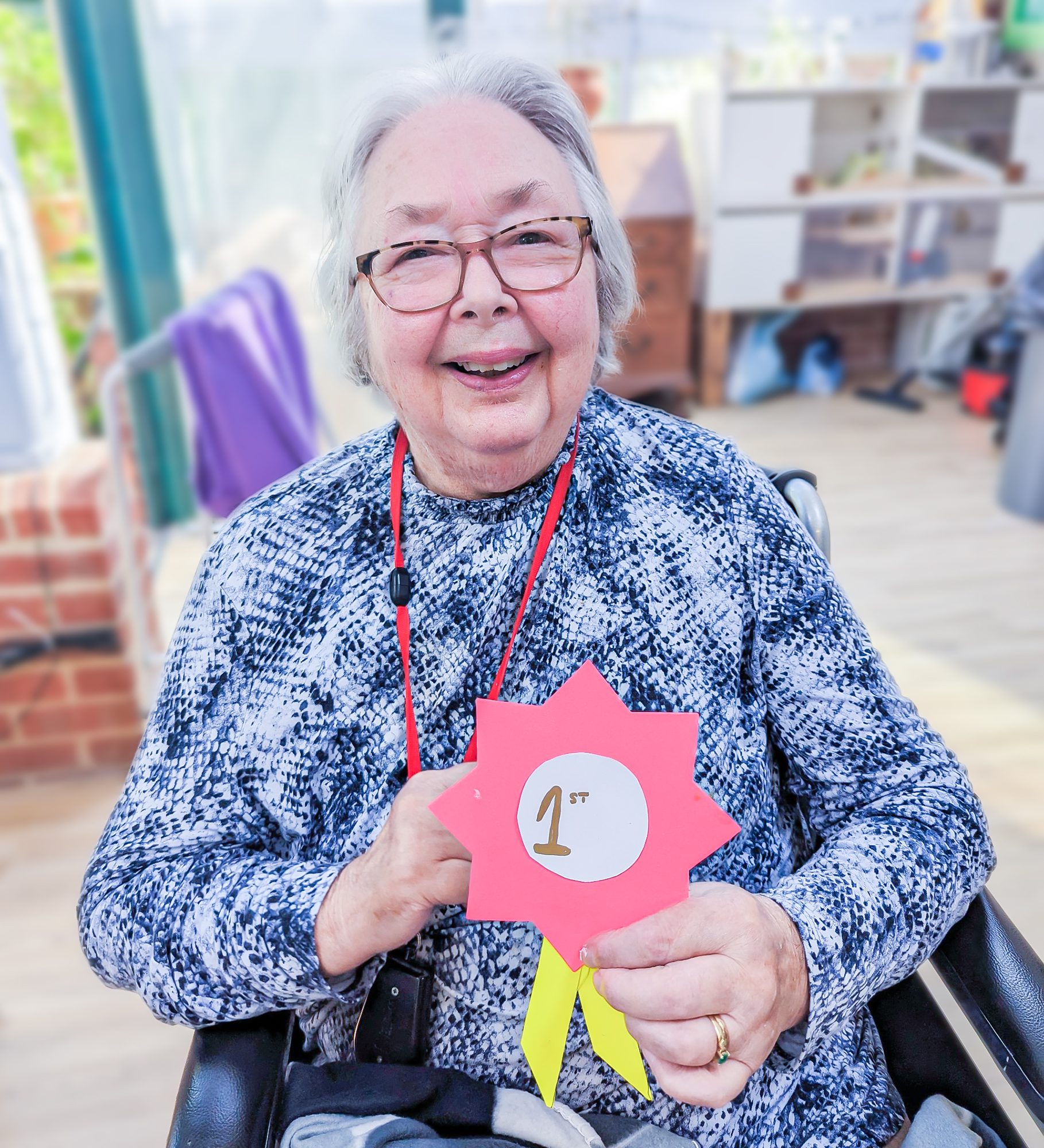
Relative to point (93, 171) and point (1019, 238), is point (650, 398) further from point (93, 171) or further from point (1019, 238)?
point (93, 171)

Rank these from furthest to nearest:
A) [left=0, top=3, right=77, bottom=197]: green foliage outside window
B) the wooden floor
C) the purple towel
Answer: [left=0, top=3, right=77, bottom=197]: green foliage outside window → the purple towel → the wooden floor

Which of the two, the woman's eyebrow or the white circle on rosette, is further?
the woman's eyebrow

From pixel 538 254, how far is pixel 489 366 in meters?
0.11

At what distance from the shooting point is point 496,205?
2.78ft

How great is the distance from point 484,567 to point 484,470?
0.30 ft

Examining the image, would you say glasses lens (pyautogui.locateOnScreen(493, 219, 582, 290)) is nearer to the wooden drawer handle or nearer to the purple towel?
the purple towel

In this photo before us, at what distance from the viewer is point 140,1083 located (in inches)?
60.9

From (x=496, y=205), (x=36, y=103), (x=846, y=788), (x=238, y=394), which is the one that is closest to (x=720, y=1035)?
(x=846, y=788)

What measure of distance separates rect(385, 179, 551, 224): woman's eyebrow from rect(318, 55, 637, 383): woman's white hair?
67 millimetres

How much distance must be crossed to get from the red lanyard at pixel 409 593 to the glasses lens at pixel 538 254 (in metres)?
0.18

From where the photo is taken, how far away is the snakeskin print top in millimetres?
878

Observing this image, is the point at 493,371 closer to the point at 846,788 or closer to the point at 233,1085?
the point at 846,788

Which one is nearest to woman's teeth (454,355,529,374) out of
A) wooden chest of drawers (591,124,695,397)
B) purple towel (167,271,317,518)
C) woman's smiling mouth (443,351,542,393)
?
woman's smiling mouth (443,351,542,393)

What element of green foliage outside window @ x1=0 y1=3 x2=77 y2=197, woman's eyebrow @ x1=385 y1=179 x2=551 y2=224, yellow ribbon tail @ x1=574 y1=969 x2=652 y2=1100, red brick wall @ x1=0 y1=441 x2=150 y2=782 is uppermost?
green foliage outside window @ x1=0 y1=3 x2=77 y2=197
